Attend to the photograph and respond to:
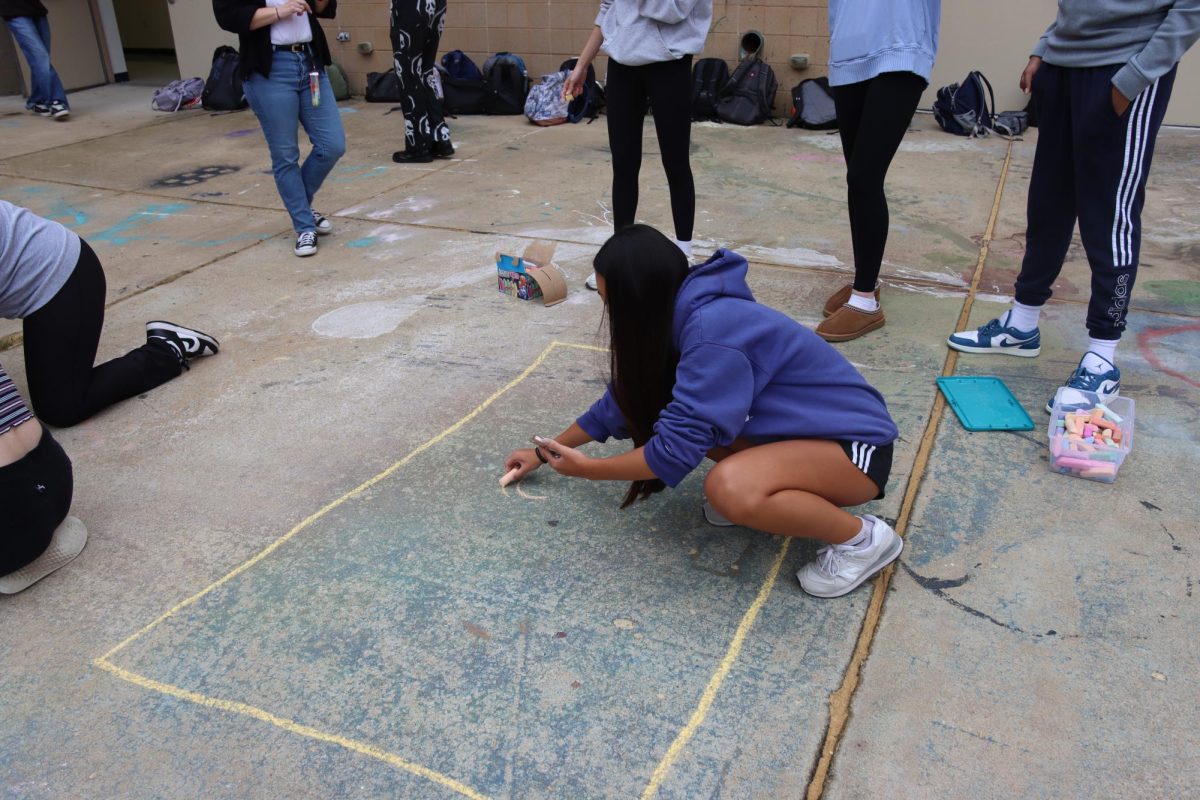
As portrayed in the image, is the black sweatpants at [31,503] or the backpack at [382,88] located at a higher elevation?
the backpack at [382,88]

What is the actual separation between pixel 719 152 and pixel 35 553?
5.00 metres

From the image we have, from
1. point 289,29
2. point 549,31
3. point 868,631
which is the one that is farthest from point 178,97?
point 868,631

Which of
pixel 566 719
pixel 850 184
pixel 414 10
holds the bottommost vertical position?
pixel 566 719

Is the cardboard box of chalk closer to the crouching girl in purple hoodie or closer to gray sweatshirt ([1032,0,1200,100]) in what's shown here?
the crouching girl in purple hoodie

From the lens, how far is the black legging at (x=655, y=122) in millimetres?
3422

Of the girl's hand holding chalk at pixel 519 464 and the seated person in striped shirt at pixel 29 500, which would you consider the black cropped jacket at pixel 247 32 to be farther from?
the girl's hand holding chalk at pixel 519 464

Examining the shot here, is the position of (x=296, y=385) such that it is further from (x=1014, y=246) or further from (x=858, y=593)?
(x=1014, y=246)

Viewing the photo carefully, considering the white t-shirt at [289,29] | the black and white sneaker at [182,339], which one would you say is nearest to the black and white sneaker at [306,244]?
the white t-shirt at [289,29]

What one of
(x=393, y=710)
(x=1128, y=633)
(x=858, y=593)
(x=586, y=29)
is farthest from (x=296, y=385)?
(x=586, y=29)

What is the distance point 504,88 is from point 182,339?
16.6 feet

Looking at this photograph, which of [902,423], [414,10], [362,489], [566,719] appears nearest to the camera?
[566,719]

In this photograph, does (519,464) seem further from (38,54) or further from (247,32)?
(38,54)

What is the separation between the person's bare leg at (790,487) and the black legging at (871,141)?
4.85ft

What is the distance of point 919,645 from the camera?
1856 mm
